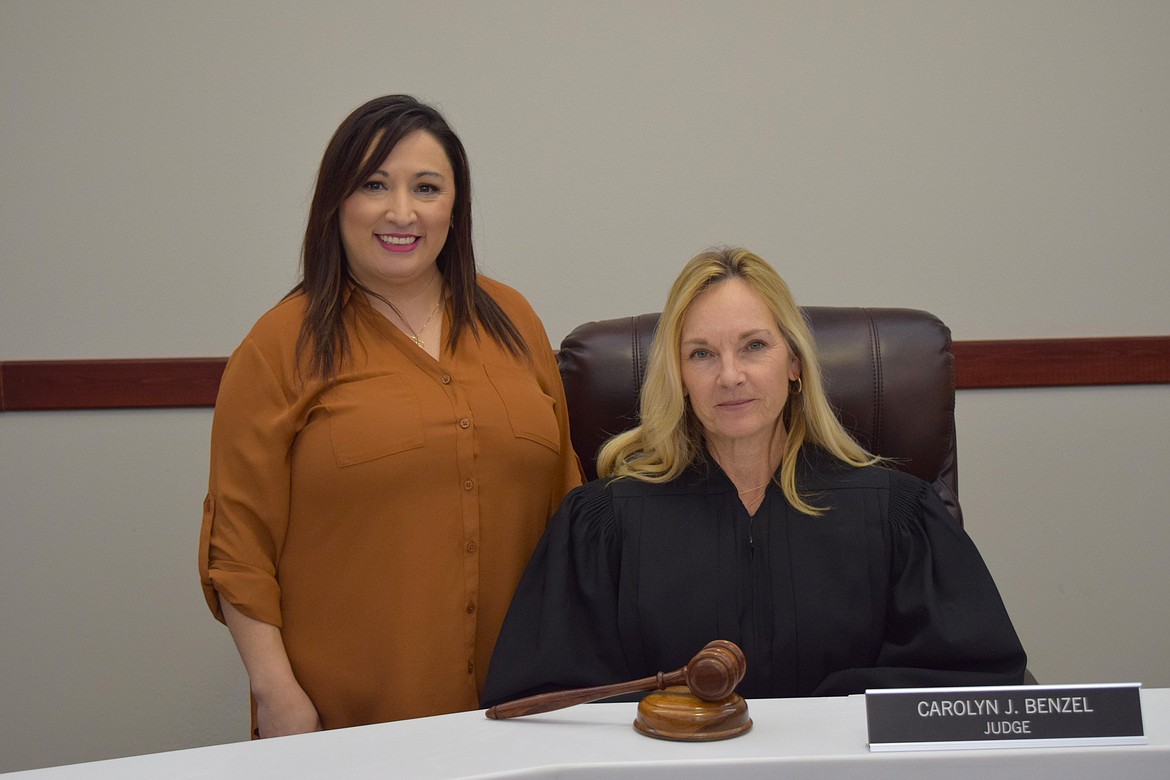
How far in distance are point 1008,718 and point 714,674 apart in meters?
0.30

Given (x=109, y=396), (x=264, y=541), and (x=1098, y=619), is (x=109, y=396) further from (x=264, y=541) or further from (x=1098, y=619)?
(x=1098, y=619)

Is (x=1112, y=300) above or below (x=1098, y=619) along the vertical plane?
above

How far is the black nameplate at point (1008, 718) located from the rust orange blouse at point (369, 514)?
0.94 metres

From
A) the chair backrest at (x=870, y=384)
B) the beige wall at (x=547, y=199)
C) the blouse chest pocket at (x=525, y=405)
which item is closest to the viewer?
the blouse chest pocket at (x=525, y=405)

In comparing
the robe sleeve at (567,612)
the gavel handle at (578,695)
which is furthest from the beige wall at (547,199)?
the gavel handle at (578,695)

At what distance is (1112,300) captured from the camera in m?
3.16

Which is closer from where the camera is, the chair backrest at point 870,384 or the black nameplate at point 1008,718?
the black nameplate at point 1008,718

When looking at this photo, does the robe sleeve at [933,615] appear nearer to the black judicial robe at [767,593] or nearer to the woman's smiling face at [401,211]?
the black judicial robe at [767,593]

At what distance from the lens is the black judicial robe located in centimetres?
176

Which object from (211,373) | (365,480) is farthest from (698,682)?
(211,373)

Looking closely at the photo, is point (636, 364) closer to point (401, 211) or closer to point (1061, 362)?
point (401, 211)

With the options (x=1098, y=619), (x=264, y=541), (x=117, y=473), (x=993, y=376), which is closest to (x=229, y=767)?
(x=264, y=541)

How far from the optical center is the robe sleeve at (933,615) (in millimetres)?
1721

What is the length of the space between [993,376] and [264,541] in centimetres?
213
